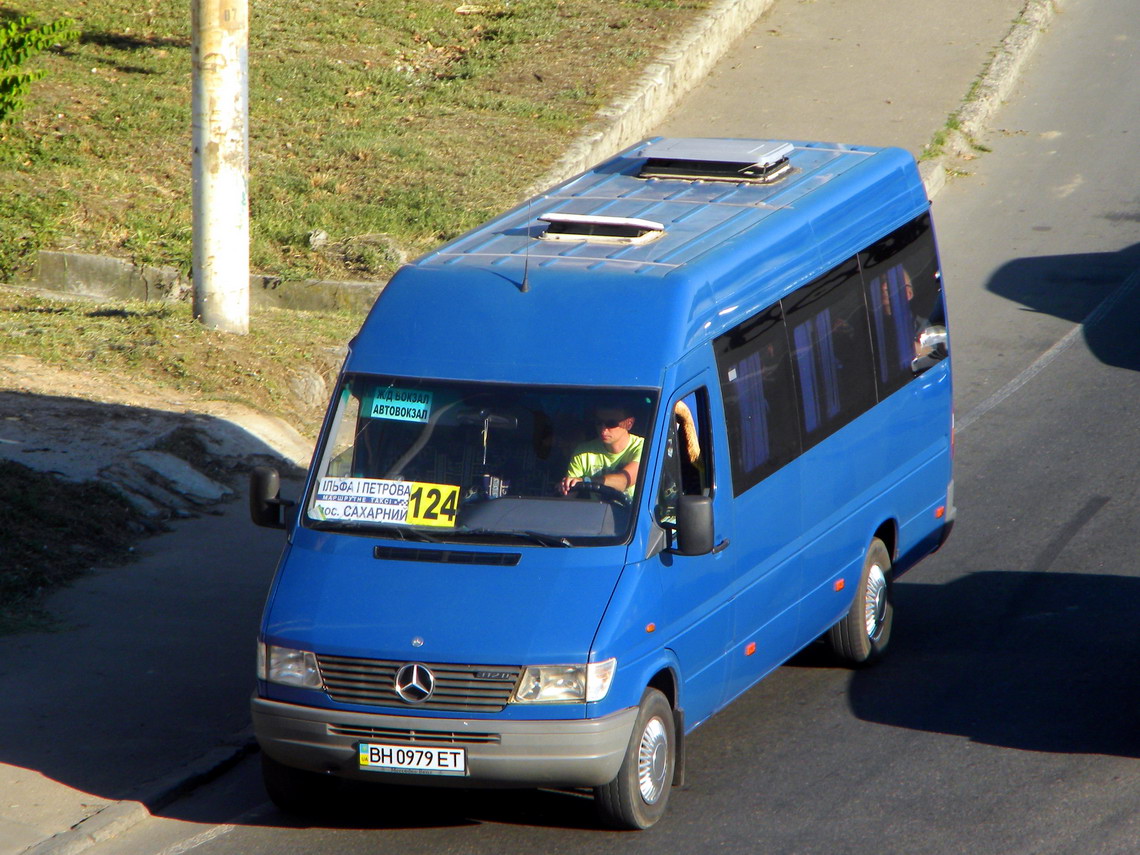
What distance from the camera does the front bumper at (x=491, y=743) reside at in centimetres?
648

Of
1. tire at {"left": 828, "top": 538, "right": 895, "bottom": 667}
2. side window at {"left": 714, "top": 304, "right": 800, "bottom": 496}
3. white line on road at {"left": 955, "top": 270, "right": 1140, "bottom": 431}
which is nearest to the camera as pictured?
side window at {"left": 714, "top": 304, "right": 800, "bottom": 496}

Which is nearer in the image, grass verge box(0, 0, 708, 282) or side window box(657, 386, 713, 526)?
side window box(657, 386, 713, 526)

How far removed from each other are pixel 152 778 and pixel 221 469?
4453mm

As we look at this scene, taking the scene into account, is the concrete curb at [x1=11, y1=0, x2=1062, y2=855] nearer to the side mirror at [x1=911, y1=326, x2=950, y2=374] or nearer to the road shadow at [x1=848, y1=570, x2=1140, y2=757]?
the side mirror at [x1=911, y1=326, x2=950, y2=374]

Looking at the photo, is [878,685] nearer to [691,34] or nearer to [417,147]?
[417,147]

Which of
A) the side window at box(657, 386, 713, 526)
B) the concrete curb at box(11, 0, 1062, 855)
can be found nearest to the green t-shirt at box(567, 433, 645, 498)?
the side window at box(657, 386, 713, 526)

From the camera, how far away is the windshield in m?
6.91

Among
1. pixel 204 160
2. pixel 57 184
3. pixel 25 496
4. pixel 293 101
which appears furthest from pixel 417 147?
pixel 25 496

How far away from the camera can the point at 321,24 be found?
24188mm

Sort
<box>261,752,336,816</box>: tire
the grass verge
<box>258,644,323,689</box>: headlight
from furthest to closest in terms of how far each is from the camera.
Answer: the grass verge
<box>261,752,336,816</box>: tire
<box>258,644,323,689</box>: headlight

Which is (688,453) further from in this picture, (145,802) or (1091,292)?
(1091,292)

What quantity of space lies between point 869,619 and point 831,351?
5.55 ft

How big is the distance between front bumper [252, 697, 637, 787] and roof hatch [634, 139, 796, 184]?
12.3 feet

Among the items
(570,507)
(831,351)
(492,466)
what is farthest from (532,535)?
(831,351)
